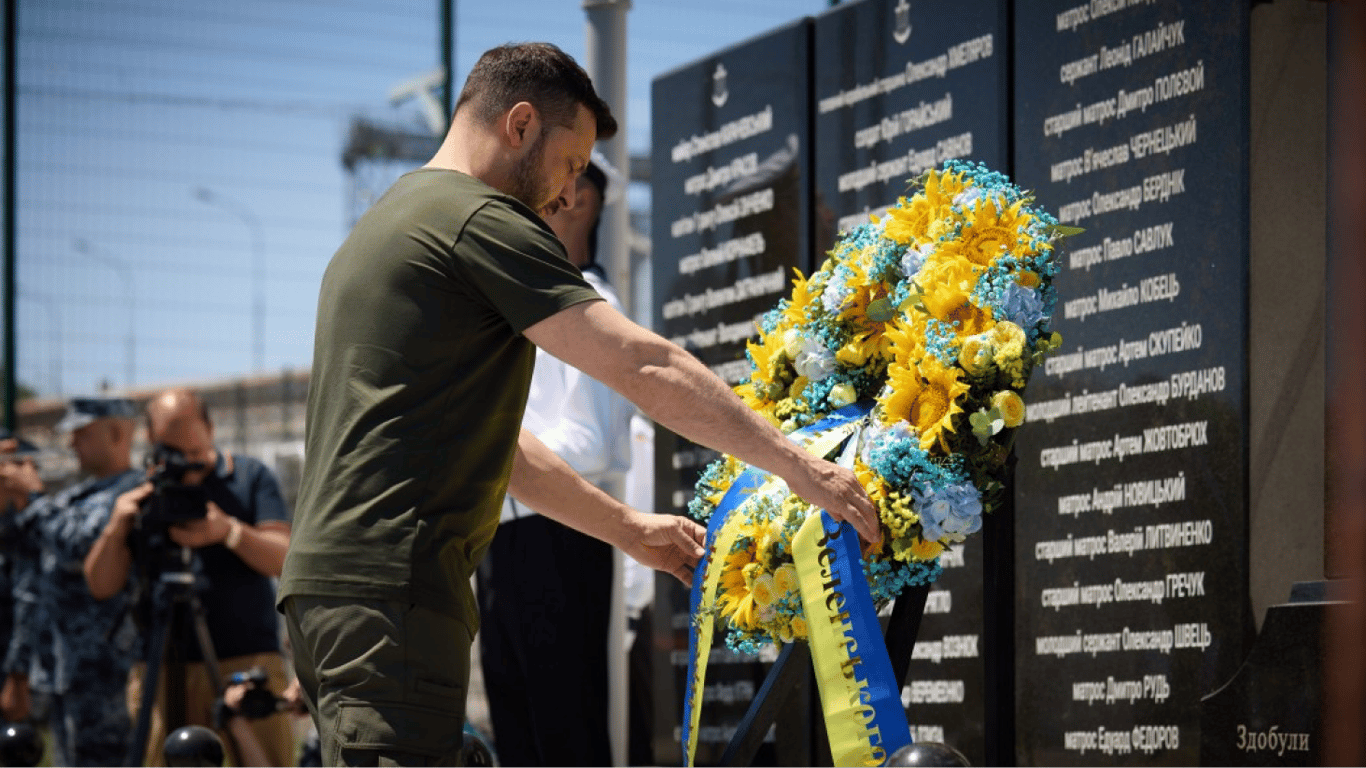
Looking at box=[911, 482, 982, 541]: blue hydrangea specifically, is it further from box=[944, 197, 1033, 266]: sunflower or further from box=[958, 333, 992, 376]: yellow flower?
box=[944, 197, 1033, 266]: sunflower

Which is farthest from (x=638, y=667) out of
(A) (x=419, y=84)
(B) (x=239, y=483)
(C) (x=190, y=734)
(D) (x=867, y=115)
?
(A) (x=419, y=84)

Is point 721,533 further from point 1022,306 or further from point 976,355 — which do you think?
point 1022,306

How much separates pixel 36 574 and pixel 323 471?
223 inches

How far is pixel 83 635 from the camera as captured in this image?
7.31 meters

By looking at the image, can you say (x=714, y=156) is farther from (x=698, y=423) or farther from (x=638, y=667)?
(x=698, y=423)

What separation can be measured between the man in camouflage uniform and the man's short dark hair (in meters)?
4.52

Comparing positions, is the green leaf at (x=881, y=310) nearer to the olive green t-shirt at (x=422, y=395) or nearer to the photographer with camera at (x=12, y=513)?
the olive green t-shirt at (x=422, y=395)

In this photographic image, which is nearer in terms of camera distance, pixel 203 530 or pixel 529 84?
pixel 529 84

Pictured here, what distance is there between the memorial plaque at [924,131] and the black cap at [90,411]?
3.65 m

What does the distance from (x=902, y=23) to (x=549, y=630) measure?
7.26 ft

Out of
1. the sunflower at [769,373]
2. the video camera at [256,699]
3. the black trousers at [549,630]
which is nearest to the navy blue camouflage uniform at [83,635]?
the video camera at [256,699]

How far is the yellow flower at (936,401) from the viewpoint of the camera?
328cm

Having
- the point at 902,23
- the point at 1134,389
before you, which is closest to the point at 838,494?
the point at 1134,389

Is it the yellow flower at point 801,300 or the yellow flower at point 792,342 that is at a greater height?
the yellow flower at point 801,300
